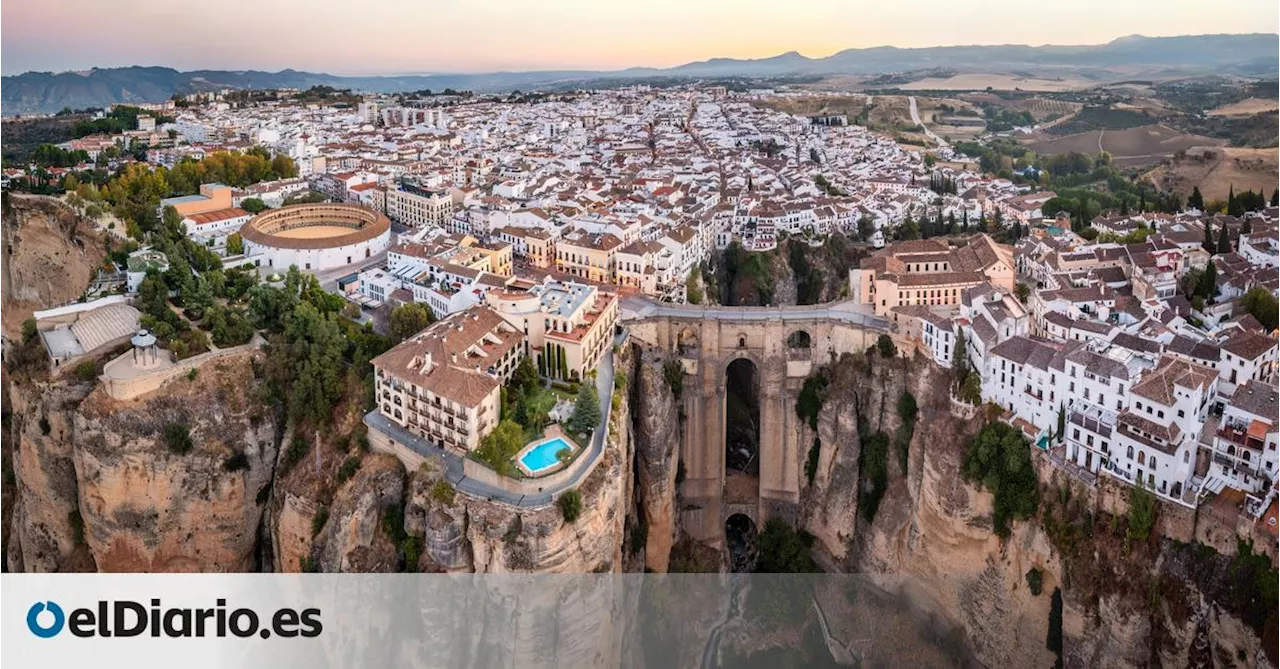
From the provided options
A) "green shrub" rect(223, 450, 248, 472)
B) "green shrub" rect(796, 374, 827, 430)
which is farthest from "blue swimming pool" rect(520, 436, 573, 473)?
"green shrub" rect(796, 374, 827, 430)

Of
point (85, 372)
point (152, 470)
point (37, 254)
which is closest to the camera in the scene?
point (152, 470)

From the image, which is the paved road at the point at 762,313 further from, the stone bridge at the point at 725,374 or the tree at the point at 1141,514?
the tree at the point at 1141,514

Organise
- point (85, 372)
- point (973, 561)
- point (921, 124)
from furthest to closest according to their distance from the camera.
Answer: point (921, 124) → point (85, 372) → point (973, 561)

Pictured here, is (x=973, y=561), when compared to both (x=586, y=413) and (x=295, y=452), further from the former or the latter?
(x=295, y=452)

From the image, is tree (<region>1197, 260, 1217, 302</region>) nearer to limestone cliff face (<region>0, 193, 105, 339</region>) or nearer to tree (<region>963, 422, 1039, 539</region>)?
tree (<region>963, 422, 1039, 539</region>)

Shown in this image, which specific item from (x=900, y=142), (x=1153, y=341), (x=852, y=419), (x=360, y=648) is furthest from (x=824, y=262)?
(x=900, y=142)

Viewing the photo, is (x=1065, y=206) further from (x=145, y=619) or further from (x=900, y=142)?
(x=145, y=619)

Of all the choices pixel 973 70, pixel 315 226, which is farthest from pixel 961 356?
pixel 973 70
